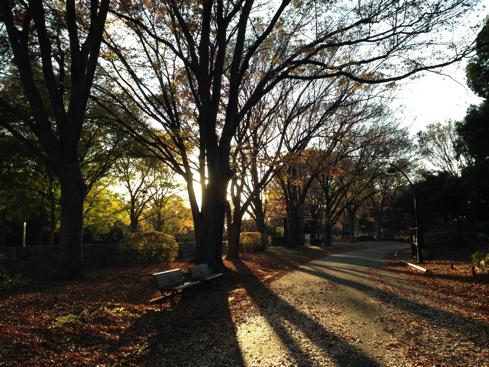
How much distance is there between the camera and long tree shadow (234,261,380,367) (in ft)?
18.1

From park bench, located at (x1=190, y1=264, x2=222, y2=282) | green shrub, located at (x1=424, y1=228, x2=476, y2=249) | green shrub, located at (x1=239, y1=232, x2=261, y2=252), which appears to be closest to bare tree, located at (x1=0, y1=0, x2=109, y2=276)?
park bench, located at (x1=190, y1=264, x2=222, y2=282)

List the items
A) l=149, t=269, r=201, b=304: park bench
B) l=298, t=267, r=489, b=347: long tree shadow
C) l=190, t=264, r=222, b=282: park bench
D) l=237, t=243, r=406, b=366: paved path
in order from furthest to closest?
1. l=190, t=264, r=222, b=282: park bench
2. l=149, t=269, r=201, b=304: park bench
3. l=298, t=267, r=489, b=347: long tree shadow
4. l=237, t=243, r=406, b=366: paved path

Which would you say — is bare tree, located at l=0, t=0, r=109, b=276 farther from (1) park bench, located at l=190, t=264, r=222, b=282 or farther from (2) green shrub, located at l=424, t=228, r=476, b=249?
(2) green shrub, located at l=424, t=228, r=476, b=249

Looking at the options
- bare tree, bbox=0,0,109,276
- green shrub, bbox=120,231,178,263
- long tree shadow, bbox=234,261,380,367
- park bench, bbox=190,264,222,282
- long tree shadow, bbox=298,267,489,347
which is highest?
bare tree, bbox=0,0,109,276

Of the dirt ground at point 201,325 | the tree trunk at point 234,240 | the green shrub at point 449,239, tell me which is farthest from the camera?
the green shrub at point 449,239

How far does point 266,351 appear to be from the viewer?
6.02m

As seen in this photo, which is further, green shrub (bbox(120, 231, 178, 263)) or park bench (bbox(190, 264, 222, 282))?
green shrub (bbox(120, 231, 178, 263))

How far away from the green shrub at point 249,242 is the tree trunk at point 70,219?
18.8 metres

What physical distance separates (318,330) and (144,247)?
14373 mm

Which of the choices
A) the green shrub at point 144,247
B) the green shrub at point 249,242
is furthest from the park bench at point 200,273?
the green shrub at point 249,242

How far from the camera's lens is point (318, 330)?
716cm

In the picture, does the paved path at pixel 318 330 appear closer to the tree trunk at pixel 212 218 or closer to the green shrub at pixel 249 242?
the tree trunk at pixel 212 218

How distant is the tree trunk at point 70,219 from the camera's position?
12773mm

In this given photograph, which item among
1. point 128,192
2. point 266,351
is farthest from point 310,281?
point 128,192
